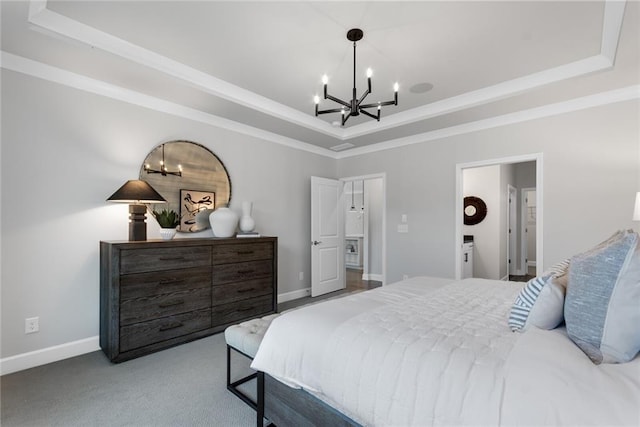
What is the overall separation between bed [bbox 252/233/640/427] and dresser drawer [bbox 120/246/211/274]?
1.63m

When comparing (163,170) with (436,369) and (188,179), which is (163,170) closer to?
(188,179)

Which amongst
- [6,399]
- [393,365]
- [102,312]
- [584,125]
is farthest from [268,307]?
[584,125]

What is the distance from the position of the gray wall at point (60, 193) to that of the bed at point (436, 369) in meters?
2.19

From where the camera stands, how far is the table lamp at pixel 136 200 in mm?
2705

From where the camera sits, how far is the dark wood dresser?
2549 mm

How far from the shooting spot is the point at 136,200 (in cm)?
271

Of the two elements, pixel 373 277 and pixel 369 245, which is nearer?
pixel 373 277

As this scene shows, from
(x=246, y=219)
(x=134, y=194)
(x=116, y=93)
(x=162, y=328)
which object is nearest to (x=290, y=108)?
(x=246, y=219)

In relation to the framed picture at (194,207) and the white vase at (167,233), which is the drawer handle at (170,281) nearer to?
the white vase at (167,233)

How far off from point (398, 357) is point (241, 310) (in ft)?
8.54

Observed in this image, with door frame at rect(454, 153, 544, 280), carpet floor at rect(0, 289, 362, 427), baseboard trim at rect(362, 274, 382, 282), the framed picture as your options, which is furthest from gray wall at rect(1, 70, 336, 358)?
baseboard trim at rect(362, 274, 382, 282)

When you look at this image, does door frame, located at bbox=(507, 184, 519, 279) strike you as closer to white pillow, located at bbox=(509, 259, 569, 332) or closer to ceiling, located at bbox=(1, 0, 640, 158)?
ceiling, located at bbox=(1, 0, 640, 158)

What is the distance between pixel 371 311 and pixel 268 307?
2.36 m

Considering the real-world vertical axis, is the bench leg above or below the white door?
below
